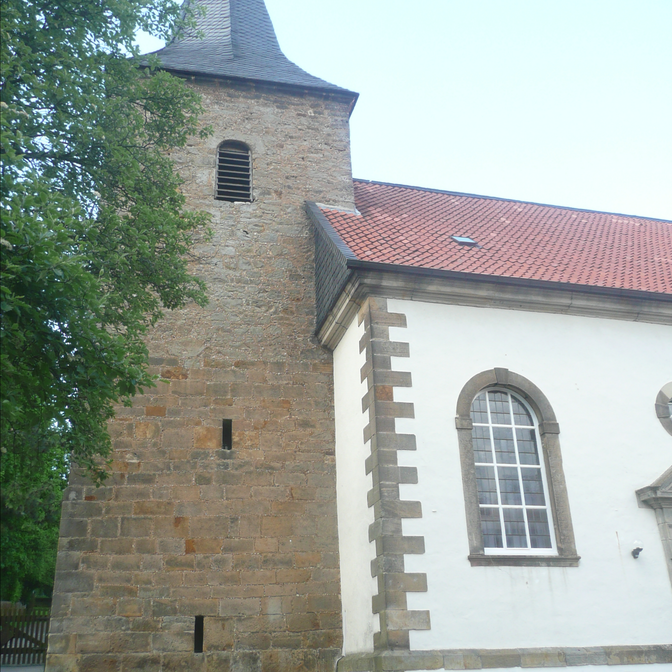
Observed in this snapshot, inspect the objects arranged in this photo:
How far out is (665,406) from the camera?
32.9 ft

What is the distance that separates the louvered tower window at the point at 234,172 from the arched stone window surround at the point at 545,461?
223 inches

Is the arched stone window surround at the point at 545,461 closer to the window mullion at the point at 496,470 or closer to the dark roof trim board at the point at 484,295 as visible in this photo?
the window mullion at the point at 496,470

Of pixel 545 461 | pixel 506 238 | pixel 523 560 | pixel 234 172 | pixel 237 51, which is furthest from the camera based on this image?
pixel 237 51

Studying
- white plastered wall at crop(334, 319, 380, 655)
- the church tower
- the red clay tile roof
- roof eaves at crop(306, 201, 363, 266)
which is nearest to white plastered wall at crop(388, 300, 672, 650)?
white plastered wall at crop(334, 319, 380, 655)

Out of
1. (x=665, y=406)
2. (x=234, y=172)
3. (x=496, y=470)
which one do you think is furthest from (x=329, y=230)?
(x=665, y=406)

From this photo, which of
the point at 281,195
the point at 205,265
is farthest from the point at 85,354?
the point at 281,195

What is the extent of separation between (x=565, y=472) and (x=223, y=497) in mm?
4577

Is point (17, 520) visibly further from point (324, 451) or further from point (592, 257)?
point (592, 257)

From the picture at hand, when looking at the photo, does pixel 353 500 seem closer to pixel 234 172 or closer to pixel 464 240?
pixel 464 240

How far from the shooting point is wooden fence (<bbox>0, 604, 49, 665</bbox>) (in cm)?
1598

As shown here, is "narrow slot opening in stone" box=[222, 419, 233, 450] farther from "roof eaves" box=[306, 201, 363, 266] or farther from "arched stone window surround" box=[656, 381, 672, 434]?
"arched stone window surround" box=[656, 381, 672, 434]

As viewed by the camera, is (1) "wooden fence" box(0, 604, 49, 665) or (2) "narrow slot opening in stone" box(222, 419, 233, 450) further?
(1) "wooden fence" box(0, 604, 49, 665)

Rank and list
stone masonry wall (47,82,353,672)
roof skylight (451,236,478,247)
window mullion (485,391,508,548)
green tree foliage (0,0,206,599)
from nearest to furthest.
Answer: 1. green tree foliage (0,0,206,599)
2. window mullion (485,391,508,548)
3. stone masonry wall (47,82,353,672)
4. roof skylight (451,236,478,247)

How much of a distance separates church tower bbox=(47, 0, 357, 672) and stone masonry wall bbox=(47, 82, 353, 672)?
19 millimetres
